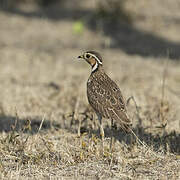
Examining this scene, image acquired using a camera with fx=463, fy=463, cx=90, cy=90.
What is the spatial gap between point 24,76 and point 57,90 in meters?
1.50

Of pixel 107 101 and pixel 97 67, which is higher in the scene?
pixel 97 67

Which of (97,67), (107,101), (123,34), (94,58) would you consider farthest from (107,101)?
(123,34)

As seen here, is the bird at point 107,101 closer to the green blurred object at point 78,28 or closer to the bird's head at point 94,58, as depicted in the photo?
the bird's head at point 94,58

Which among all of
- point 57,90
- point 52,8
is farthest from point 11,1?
point 57,90

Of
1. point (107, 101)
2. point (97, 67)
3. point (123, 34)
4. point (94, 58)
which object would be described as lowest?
point (123, 34)

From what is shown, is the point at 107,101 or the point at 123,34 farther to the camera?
the point at 123,34

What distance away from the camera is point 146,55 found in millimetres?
13133

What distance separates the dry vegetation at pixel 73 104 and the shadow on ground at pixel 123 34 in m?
0.20

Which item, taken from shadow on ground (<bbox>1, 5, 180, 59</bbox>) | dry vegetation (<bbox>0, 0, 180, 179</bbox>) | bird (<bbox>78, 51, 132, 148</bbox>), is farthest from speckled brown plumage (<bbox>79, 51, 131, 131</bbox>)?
shadow on ground (<bbox>1, 5, 180, 59</bbox>)

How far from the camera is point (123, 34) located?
587 inches

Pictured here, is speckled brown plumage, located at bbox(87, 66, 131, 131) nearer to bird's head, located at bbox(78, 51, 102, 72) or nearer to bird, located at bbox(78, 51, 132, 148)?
bird, located at bbox(78, 51, 132, 148)

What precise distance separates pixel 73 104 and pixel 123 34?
6560mm

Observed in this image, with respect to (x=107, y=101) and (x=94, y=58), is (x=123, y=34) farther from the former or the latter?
(x=107, y=101)

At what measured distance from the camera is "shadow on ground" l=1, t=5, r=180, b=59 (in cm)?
1352
